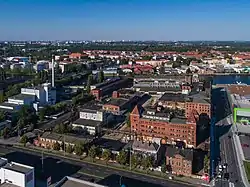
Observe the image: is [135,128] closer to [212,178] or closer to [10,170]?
[212,178]

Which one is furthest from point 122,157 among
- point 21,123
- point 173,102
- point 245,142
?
point 173,102

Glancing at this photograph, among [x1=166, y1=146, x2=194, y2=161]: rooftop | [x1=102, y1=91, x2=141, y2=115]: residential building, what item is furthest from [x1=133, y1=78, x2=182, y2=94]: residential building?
[x1=166, y1=146, x2=194, y2=161]: rooftop

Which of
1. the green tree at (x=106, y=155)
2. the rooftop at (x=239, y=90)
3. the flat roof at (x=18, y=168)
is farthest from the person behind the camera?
the rooftop at (x=239, y=90)

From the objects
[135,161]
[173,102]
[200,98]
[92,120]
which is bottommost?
[135,161]

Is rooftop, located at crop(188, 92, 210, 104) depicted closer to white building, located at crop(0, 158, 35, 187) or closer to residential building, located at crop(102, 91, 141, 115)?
residential building, located at crop(102, 91, 141, 115)

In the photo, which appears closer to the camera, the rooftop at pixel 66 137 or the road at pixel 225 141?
the road at pixel 225 141

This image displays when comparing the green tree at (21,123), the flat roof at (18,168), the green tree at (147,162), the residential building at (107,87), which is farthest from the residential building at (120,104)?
the flat roof at (18,168)

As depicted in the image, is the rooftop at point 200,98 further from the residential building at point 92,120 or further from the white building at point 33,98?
the white building at point 33,98

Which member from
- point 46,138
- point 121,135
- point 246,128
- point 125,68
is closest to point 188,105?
point 246,128

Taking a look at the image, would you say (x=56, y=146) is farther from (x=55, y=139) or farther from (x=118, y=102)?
(x=118, y=102)
